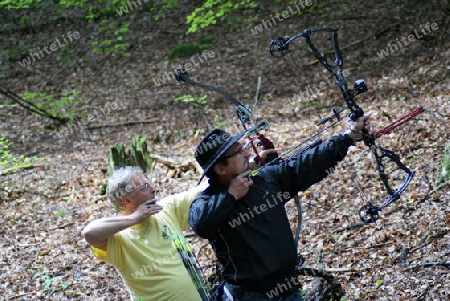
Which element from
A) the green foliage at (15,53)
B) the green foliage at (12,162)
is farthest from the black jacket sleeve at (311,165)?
the green foliage at (15,53)

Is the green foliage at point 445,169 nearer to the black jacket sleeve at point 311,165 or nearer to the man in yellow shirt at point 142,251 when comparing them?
the black jacket sleeve at point 311,165

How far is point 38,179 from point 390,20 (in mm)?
8736

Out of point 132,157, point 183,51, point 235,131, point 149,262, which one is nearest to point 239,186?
point 149,262

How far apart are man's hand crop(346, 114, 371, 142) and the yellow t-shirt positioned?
1339 millimetres

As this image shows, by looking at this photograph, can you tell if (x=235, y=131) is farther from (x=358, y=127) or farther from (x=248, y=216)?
(x=248, y=216)

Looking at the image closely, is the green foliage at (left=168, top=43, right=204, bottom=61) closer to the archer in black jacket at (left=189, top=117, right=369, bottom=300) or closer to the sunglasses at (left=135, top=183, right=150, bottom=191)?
the sunglasses at (left=135, top=183, right=150, bottom=191)

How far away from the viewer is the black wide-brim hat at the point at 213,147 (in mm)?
2885

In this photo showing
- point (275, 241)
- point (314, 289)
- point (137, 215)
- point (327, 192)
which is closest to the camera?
point (275, 241)

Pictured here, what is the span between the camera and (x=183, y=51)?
593 inches

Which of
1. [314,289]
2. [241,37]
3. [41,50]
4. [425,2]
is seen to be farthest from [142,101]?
[314,289]

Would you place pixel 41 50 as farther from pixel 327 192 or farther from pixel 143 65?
pixel 327 192

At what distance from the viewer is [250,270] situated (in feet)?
9.57

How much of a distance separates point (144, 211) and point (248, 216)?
34.3 inches

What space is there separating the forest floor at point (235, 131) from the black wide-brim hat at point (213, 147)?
2295mm
